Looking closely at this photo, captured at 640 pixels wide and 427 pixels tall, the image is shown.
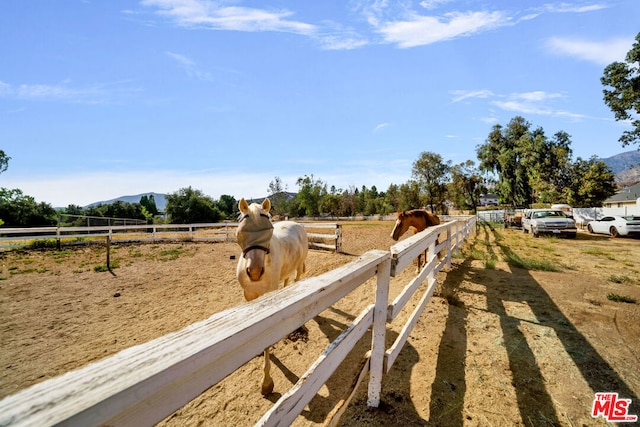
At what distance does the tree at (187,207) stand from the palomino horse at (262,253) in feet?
139

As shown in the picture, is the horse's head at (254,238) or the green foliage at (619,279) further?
the green foliage at (619,279)

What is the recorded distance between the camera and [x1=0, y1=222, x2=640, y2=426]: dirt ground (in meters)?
2.47

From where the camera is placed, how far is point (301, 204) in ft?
222

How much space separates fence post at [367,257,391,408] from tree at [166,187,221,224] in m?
45.0

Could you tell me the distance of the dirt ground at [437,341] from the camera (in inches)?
97.4

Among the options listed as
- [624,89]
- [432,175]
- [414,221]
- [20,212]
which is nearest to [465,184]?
[432,175]

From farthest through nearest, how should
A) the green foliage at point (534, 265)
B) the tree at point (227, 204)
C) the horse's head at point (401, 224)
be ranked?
the tree at point (227, 204)
the horse's head at point (401, 224)
the green foliage at point (534, 265)

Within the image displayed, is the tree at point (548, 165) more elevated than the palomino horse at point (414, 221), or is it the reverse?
the tree at point (548, 165)

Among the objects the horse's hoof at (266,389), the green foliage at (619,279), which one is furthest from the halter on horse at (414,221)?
the horse's hoof at (266,389)

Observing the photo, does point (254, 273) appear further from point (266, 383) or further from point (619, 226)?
point (619, 226)

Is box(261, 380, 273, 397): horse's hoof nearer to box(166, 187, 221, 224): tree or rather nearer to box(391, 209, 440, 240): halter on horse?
box(391, 209, 440, 240): halter on horse

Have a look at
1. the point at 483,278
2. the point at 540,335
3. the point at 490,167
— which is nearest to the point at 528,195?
the point at 490,167

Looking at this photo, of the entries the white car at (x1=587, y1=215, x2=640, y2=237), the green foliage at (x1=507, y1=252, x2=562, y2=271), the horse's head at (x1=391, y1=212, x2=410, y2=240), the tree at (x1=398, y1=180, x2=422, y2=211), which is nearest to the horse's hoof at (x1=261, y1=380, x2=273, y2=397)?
the horse's head at (x1=391, y1=212, x2=410, y2=240)

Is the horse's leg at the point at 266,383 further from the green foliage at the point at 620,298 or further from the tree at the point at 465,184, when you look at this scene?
the tree at the point at 465,184
